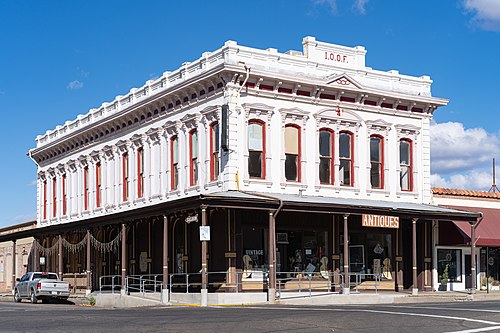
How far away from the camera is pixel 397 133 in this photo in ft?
127

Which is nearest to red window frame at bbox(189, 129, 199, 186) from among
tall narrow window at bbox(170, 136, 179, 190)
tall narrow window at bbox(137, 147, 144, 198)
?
tall narrow window at bbox(170, 136, 179, 190)

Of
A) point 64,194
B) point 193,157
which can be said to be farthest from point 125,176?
point 64,194

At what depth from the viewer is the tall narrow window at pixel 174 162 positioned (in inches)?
1475

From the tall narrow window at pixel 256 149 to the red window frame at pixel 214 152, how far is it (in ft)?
4.20

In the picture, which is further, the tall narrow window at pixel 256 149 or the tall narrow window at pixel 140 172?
the tall narrow window at pixel 140 172

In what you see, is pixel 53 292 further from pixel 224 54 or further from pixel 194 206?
pixel 224 54

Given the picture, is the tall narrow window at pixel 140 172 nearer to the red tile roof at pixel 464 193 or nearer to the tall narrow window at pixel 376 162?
the tall narrow window at pixel 376 162

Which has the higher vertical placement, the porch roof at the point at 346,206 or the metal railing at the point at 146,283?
the porch roof at the point at 346,206

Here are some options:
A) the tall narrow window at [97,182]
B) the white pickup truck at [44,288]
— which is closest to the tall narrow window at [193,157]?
the white pickup truck at [44,288]

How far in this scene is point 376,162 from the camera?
3803 centimetres

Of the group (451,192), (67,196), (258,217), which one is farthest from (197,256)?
(67,196)

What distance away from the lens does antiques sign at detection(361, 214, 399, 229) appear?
34125mm

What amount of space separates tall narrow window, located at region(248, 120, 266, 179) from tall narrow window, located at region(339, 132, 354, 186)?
413 cm

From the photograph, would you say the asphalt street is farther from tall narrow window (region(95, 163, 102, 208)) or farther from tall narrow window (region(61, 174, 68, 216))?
tall narrow window (region(61, 174, 68, 216))
